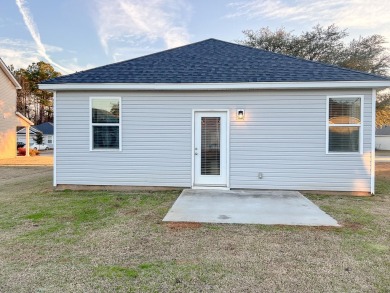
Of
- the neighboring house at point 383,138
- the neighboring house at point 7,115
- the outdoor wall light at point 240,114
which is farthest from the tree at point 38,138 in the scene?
the neighboring house at point 383,138

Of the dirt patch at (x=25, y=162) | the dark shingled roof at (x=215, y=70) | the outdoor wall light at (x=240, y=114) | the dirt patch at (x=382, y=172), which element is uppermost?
the dark shingled roof at (x=215, y=70)

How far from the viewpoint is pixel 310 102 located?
7.10 metres

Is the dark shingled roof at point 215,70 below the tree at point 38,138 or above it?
above

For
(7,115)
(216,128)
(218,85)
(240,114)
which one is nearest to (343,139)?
(240,114)

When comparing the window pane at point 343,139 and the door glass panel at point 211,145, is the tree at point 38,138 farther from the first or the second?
the window pane at point 343,139

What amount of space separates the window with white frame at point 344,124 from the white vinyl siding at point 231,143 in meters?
0.16

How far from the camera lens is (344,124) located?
699 cm

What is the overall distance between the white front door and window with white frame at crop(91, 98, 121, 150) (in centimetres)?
218

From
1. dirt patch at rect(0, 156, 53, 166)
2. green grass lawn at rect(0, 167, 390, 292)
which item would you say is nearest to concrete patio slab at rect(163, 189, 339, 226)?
green grass lawn at rect(0, 167, 390, 292)

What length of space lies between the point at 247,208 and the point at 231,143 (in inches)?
87.7

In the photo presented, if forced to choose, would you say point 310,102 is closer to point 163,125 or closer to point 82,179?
point 163,125

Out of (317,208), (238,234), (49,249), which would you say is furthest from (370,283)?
(49,249)

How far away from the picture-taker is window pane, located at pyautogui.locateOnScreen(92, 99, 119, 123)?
748cm

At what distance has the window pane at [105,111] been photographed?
748 cm
